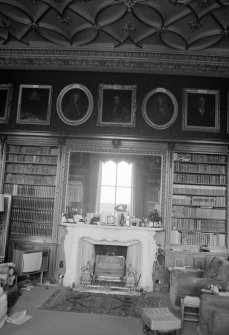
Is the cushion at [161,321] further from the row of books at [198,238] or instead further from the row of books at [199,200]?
the row of books at [199,200]

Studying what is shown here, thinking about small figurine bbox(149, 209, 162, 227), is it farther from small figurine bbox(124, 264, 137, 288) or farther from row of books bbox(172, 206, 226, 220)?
small figurine bbox(124, 264, 137, 288)

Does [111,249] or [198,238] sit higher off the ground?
[198,238]

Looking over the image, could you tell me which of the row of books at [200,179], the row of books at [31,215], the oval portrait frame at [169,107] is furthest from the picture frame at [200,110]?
the row of books at [31,215]

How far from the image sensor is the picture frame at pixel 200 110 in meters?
7.27

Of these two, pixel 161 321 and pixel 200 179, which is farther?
pixel 200 179

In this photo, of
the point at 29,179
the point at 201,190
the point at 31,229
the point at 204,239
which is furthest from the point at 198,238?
the point at 29,179

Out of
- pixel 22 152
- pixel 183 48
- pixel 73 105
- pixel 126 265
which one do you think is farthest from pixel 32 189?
pixel 183 48

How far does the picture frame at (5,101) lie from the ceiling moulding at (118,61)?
55cm

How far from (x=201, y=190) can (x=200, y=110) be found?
5.88 ft

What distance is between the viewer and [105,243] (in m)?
6.91

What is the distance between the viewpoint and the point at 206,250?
6.85 meters

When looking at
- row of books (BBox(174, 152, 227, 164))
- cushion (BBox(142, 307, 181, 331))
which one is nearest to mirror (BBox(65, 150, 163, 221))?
row of books (BBox(174, 152, 227, 164))

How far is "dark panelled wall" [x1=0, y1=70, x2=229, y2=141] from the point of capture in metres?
7.27

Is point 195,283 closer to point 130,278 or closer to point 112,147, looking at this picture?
point 130,278
